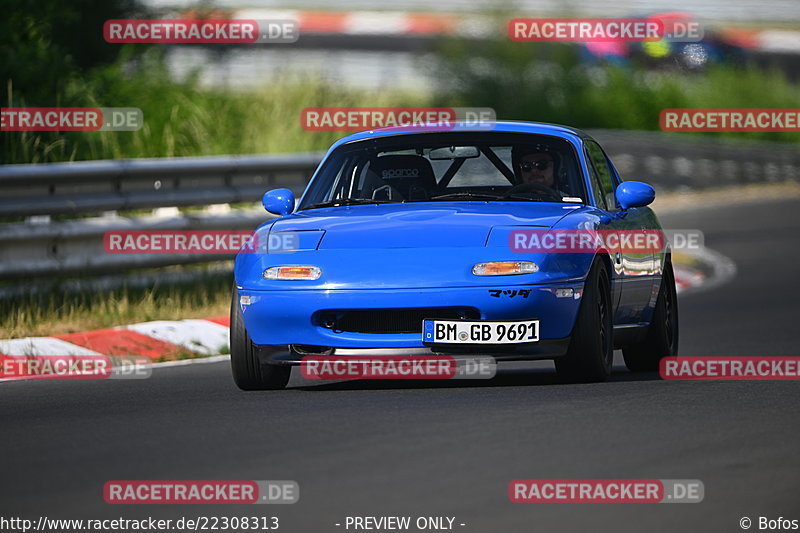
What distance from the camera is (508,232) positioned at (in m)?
8.88

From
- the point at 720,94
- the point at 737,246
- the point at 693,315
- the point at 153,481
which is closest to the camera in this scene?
the point at 153,481

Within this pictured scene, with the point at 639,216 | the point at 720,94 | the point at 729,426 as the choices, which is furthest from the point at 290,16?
the point at 729,426

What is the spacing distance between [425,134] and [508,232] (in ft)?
5.33

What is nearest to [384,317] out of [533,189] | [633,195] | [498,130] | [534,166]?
[533,189]

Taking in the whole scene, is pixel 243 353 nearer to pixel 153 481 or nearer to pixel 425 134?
pixel 425 134

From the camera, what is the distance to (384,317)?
8789 mm

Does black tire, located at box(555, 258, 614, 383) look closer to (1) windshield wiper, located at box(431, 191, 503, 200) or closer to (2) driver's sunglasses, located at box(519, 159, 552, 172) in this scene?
(1) windshield wiper, located at box(431, 191, 503, 200)

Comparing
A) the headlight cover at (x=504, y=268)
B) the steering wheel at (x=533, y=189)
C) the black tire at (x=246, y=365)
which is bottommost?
the black tire at (x=246, y=365)

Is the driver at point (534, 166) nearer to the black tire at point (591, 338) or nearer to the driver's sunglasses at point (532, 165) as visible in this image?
the driver's sunglasses at point (532, 165)

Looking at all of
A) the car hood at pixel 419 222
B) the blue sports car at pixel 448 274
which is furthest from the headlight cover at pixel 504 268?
the car hood at pixel 419 222

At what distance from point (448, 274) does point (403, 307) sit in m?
0.27

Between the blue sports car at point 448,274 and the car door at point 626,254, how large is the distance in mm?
28

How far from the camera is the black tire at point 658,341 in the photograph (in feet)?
→ 35.4

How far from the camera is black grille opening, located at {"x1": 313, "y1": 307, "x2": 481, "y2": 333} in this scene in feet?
28.6
